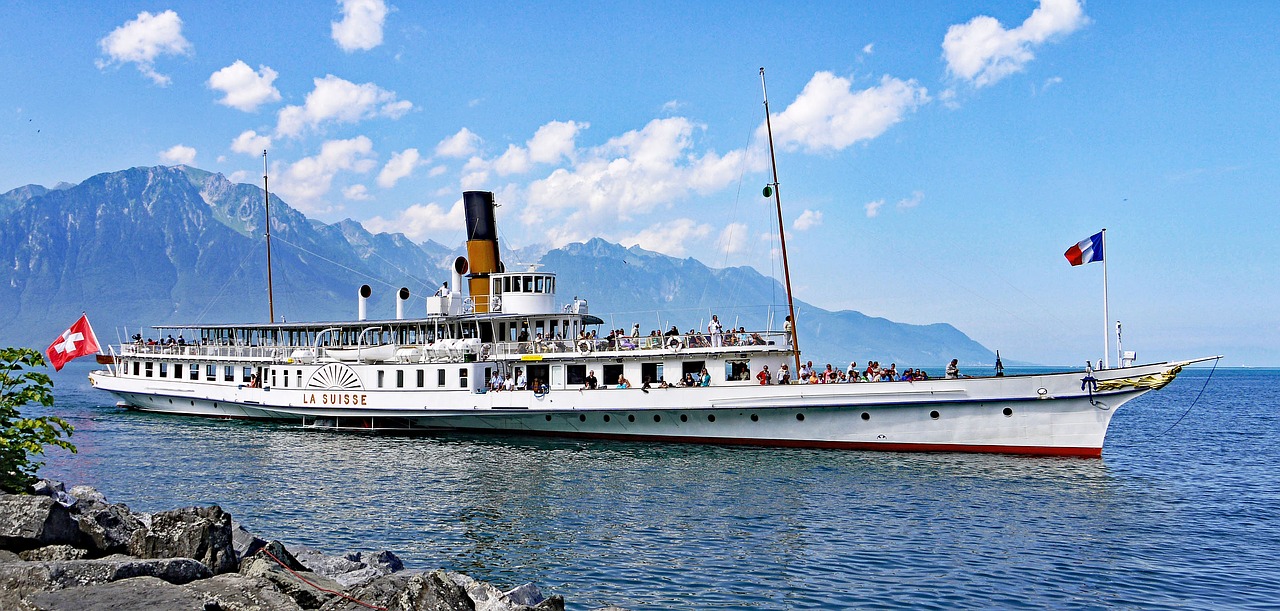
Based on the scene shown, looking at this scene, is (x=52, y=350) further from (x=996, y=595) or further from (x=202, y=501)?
(x=996, y=595)

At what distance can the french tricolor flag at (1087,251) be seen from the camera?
27625 millimetres

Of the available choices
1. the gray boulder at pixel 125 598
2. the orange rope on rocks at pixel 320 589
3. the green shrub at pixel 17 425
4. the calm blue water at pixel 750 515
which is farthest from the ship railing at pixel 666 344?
the gray boulder at pixel 125 598

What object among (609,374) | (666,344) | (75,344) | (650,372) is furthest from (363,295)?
(666,344)

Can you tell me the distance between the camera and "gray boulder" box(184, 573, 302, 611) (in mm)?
9656

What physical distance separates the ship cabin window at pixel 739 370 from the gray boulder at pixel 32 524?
77.5ft

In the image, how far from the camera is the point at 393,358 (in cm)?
3991

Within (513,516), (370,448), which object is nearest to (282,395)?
(370,448)

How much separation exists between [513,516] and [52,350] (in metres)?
31.3

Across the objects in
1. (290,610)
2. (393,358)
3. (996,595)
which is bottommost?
(996,595)

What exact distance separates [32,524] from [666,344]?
24.1m

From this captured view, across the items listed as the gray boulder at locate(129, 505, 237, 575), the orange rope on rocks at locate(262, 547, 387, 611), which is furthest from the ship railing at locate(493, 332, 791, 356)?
the gray boulder at locate(129, 505, 237, 575)

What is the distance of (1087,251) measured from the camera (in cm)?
2781

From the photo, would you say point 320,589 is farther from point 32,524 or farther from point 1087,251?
point 1087,251

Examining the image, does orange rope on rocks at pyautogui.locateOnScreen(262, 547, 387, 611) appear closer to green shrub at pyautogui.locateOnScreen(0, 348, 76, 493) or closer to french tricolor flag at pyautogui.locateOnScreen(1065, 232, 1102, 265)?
green shrub at pyautogui.locateOnScreen(0, 348, 76, 493)
